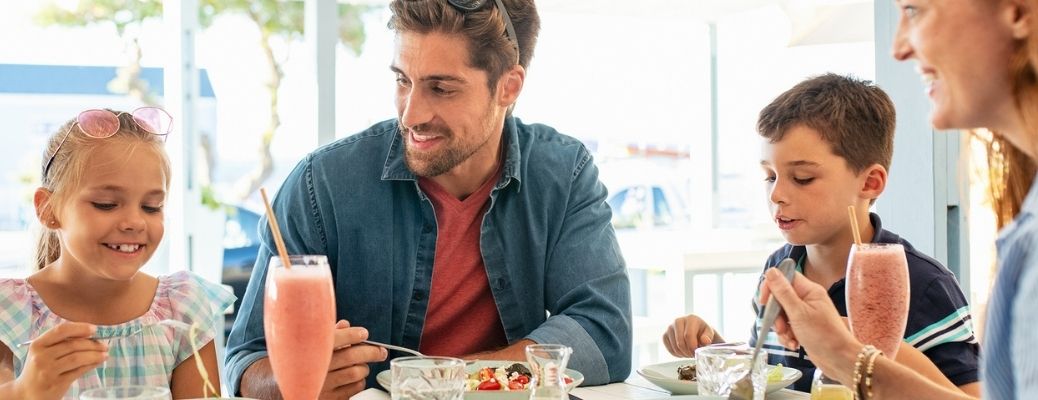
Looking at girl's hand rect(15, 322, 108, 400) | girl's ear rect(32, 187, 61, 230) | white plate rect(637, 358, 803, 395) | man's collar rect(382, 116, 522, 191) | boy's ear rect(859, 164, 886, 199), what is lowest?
white plate rect(637, 358, 803, 395)

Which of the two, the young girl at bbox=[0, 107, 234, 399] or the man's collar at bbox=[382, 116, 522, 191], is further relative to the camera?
the man's collar at bbox=[382, 116, 522, 191]

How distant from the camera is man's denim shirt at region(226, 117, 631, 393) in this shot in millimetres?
2324

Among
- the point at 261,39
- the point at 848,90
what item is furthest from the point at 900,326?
the point at 261,39

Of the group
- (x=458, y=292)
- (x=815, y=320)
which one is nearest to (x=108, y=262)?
(x=458, y=292)

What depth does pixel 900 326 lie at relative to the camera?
1.68m

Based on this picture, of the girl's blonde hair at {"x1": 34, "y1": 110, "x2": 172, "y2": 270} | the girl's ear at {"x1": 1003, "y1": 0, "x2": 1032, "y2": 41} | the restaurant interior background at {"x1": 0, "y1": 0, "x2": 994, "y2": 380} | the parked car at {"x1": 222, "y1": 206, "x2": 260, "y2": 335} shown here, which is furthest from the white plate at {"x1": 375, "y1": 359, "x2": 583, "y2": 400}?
the parked car at {"x1": 222, "y1": 206, "x2": 260, "y2": 335}

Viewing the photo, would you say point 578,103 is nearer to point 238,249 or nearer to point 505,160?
point 238,249

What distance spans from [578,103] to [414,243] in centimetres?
612

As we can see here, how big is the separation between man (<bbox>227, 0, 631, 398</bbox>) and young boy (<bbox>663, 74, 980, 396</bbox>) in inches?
13.0

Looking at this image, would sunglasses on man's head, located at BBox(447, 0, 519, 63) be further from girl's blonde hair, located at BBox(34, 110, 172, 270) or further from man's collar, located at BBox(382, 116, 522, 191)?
girl's blonde hair, located at BBox(34, 110, 172, 270)

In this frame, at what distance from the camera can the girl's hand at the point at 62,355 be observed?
5.11ft

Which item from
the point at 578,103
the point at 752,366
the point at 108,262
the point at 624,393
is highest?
the point at 578,103

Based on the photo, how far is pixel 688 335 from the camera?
2.18 metres

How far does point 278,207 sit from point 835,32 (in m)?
5.75
